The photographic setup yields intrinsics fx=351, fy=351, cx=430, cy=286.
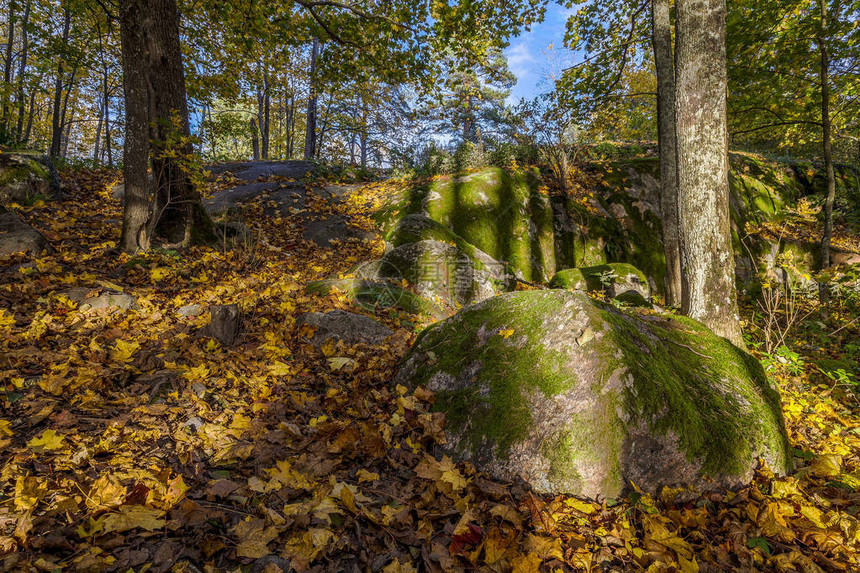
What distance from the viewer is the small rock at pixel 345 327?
3.90 meters

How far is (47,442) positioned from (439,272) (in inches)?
177

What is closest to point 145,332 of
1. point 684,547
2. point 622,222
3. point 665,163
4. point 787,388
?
point 684,547

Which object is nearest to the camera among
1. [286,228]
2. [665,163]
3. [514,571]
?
[514,571]

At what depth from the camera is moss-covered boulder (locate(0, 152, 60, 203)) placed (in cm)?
612

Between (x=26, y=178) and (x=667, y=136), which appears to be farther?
(x=26, y=178)

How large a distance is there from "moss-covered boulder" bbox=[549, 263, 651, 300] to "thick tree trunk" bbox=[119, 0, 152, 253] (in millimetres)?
7449

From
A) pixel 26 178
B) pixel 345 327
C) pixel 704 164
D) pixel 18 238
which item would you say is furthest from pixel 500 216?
pixel 26 178

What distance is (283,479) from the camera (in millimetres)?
2023

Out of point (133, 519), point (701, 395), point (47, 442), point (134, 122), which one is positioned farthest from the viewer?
point (134, 122)

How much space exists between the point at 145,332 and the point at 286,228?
4.51m

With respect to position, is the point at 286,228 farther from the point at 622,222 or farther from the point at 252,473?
the point at 622,222

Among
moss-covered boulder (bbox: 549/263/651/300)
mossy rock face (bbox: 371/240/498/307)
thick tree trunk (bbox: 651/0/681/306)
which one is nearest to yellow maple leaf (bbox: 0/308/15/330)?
mossy rock face (bbox: 371/240/498/307)

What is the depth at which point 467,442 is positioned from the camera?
237 centimetres

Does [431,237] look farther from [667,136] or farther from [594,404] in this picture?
[594,404]
